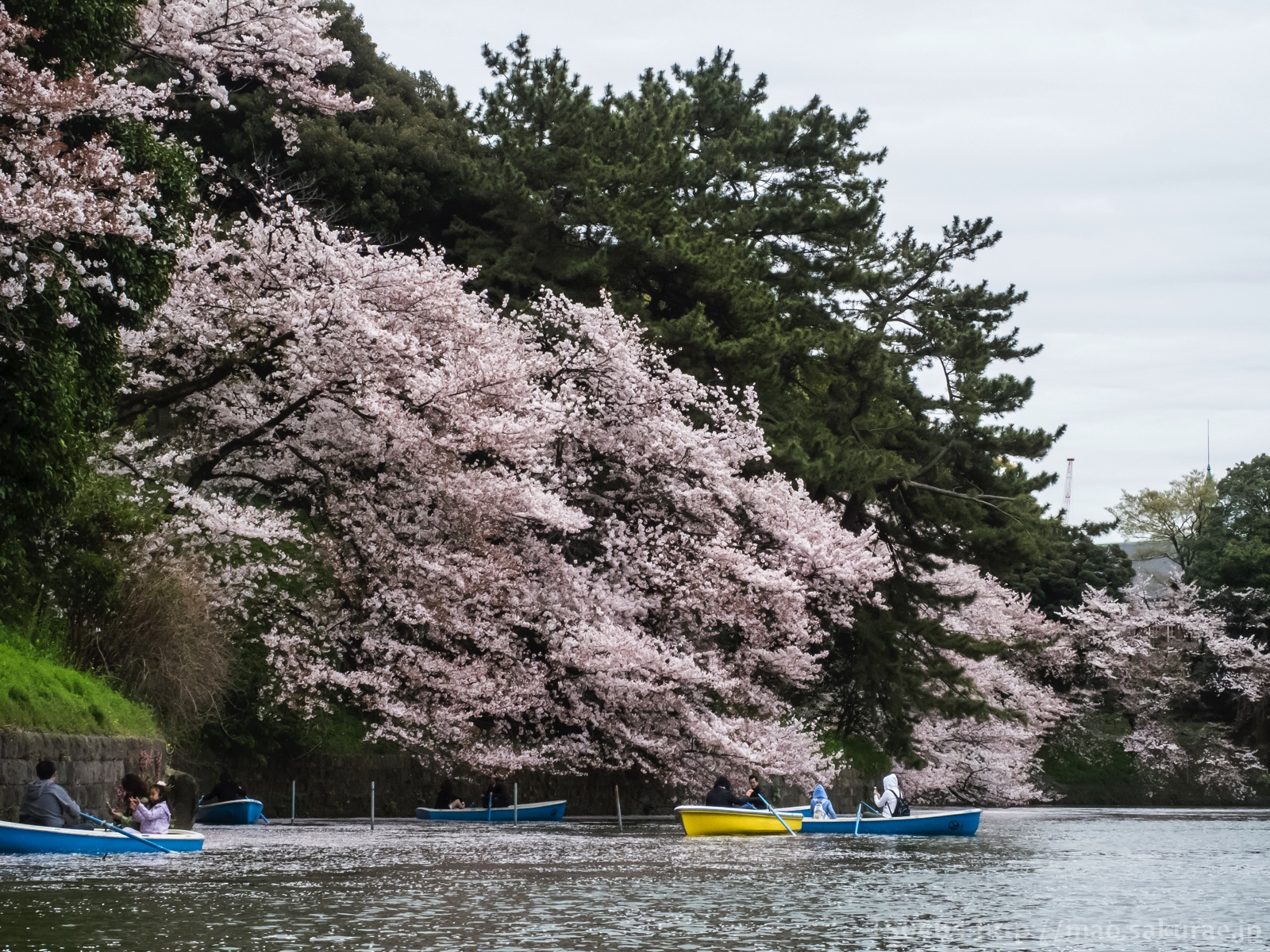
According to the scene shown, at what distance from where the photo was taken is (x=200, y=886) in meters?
16.2

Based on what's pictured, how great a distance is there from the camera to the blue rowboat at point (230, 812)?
1075 inches

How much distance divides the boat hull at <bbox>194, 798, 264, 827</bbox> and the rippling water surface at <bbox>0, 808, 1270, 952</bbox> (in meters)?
0.33

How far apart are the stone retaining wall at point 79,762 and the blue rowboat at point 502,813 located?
8.35 meters

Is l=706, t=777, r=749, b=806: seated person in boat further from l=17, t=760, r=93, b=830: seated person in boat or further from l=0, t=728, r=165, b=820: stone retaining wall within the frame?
l=17, t=760, r=93, b=830: seated person in boat

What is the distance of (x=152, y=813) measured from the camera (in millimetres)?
20422

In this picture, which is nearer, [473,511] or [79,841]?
[79,841]

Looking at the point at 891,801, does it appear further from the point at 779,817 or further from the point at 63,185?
the point at 63,185

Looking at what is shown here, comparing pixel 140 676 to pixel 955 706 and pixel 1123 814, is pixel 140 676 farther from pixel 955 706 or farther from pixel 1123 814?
pixel 1123 814

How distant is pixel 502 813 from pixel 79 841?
1328cm

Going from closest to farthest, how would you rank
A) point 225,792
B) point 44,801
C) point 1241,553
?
point 44,801
point 225,792
point 1241,553

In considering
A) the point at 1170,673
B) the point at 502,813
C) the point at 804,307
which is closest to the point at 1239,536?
the point at 1170,673

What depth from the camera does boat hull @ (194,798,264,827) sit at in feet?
89.6

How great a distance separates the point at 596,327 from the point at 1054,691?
41502 mm

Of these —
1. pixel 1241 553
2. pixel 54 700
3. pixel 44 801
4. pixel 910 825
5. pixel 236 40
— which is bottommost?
pixel 910 825
